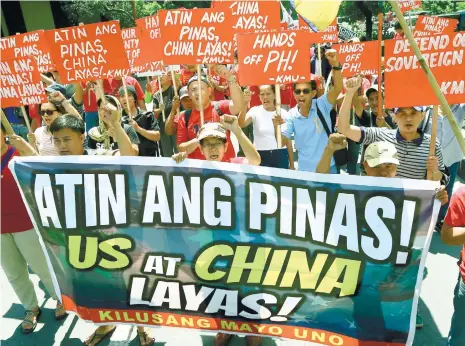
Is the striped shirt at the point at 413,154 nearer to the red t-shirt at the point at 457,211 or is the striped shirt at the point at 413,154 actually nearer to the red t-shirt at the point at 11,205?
the red t-shirt at the point at 457,211

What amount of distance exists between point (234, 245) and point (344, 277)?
2.40 feet

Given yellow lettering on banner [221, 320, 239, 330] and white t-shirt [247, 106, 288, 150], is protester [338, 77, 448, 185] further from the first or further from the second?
yellow lettering on banner [221, 320, 239, 330]

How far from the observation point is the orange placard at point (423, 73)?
2732 millimetres

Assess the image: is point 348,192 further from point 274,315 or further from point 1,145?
point 1,145

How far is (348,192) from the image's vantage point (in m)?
2.56

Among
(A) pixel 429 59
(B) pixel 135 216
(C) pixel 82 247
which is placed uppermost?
(A) pixel 429 59

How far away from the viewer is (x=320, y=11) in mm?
2463

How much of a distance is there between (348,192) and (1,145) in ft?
9.12

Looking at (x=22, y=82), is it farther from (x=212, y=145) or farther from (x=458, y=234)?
(x=458, y=234)

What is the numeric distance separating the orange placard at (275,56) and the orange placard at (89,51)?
3.74 ft

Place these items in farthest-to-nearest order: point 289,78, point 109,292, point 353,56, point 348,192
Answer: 1. point 353,56
2. point 289,78
3. point 109,292
4. point 348,192

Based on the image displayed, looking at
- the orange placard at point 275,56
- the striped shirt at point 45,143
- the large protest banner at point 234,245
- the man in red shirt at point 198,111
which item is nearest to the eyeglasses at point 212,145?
the large protest banner at point 234,245

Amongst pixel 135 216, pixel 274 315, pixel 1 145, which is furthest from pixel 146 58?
pixel 274 315

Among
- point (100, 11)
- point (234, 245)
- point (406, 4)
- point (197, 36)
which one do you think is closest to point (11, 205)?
point (234, 245)
